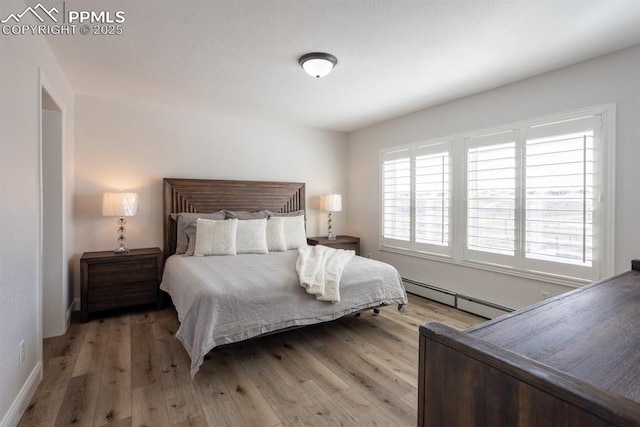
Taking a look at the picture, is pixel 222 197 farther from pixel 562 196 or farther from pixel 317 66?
pixel 562 196

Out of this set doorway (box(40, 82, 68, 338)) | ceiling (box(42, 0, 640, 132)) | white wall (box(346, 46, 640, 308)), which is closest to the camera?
ceiling (box(42, 0, 640, 132))

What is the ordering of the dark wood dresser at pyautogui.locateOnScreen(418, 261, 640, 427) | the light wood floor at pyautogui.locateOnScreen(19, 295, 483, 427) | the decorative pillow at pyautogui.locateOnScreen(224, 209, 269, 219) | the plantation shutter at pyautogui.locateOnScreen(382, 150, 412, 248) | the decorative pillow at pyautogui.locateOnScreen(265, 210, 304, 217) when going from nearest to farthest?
1. the dark wood dresser at pyautogui.locateOnScreen(418, 261, 640, 427)
2. the light wood floor at pyautogui.locateOnScreen(19, 295, 483, 427)
3. the decorative pillow at pyautogui.locateOnScreen(224, 209, 269, 219)
4. the plantation shutter at pyautogui.locateOnScreen(382, 150, 412, 248)
5. the decorative pillow at pyautogui.locateOnScreen(265, 210, 304, 217)

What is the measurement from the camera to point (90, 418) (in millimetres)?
1868

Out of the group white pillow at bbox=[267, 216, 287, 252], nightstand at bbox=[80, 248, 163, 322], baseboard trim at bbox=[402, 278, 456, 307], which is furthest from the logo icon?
baseboard trim at bbox=[402, 278, 456, 307]

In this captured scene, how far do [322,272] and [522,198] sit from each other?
210cm

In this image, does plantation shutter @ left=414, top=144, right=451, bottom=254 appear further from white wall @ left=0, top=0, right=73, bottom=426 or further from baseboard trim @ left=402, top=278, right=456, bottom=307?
white wall @ left=0, top=0, right=73, bottom=426

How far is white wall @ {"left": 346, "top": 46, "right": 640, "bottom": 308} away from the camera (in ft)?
→ 8.27

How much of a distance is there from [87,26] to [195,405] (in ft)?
8.81

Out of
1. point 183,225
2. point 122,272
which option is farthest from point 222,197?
point 122,272

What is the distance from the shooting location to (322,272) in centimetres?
289

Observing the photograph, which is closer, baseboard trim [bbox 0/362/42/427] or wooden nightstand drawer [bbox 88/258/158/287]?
baseboard trim [bbox 0/362/42/427]

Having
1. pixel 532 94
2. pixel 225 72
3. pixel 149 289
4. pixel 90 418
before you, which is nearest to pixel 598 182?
pixel 532 94

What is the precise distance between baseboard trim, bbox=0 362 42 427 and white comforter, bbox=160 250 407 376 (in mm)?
891

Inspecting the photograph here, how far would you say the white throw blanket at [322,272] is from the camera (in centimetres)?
268
